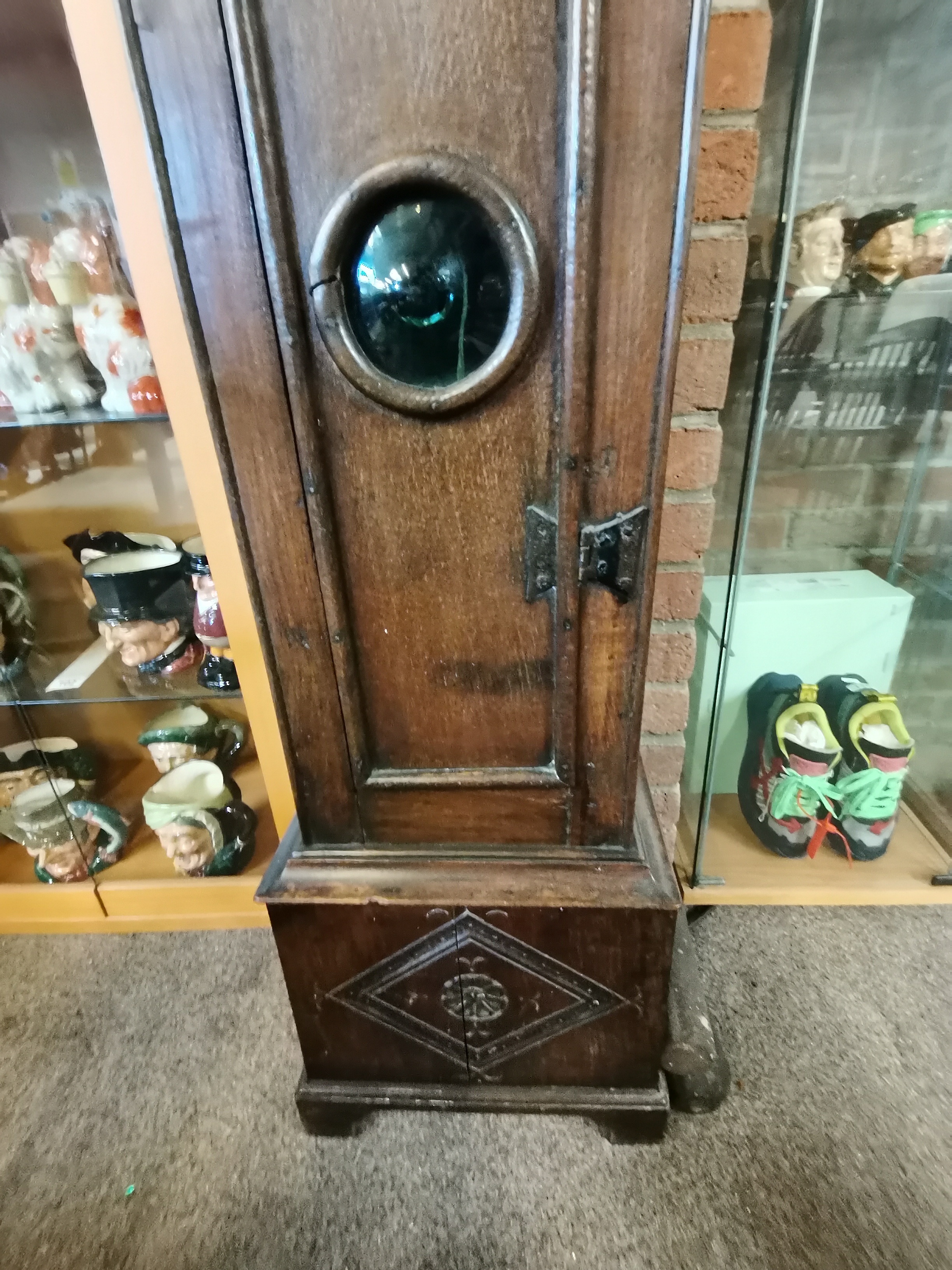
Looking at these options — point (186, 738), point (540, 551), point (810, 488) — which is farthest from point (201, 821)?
point (810, 488)

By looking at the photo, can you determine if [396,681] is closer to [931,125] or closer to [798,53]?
[798,53]

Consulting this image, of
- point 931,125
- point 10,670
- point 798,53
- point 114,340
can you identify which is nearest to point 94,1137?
point 10,670

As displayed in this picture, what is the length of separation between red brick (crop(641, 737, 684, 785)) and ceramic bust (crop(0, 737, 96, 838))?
1062 mm

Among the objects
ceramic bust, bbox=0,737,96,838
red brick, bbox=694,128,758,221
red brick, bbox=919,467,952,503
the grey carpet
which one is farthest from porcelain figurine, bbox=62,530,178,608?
red brick, bbox=919,467,952,503

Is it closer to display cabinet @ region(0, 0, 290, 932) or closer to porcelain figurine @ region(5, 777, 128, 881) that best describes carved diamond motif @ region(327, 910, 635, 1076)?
display cabinet @ region(0, 0, 290, 932)

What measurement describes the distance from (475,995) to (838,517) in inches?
42.7

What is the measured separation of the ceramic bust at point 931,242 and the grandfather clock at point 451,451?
77 cm

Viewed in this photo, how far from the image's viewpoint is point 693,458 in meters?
0.96

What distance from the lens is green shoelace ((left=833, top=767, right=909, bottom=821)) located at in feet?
4.02

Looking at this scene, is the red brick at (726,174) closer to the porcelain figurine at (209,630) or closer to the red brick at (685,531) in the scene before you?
the red brick at (685,531)

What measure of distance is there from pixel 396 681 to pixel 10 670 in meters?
0.90

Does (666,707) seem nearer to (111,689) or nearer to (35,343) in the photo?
(111,689)

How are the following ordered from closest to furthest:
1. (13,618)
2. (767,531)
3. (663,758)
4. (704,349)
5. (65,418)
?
(704,349) < (65,418) < (663,758) < (13,618) < (767,531)

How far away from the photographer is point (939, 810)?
140 cm
